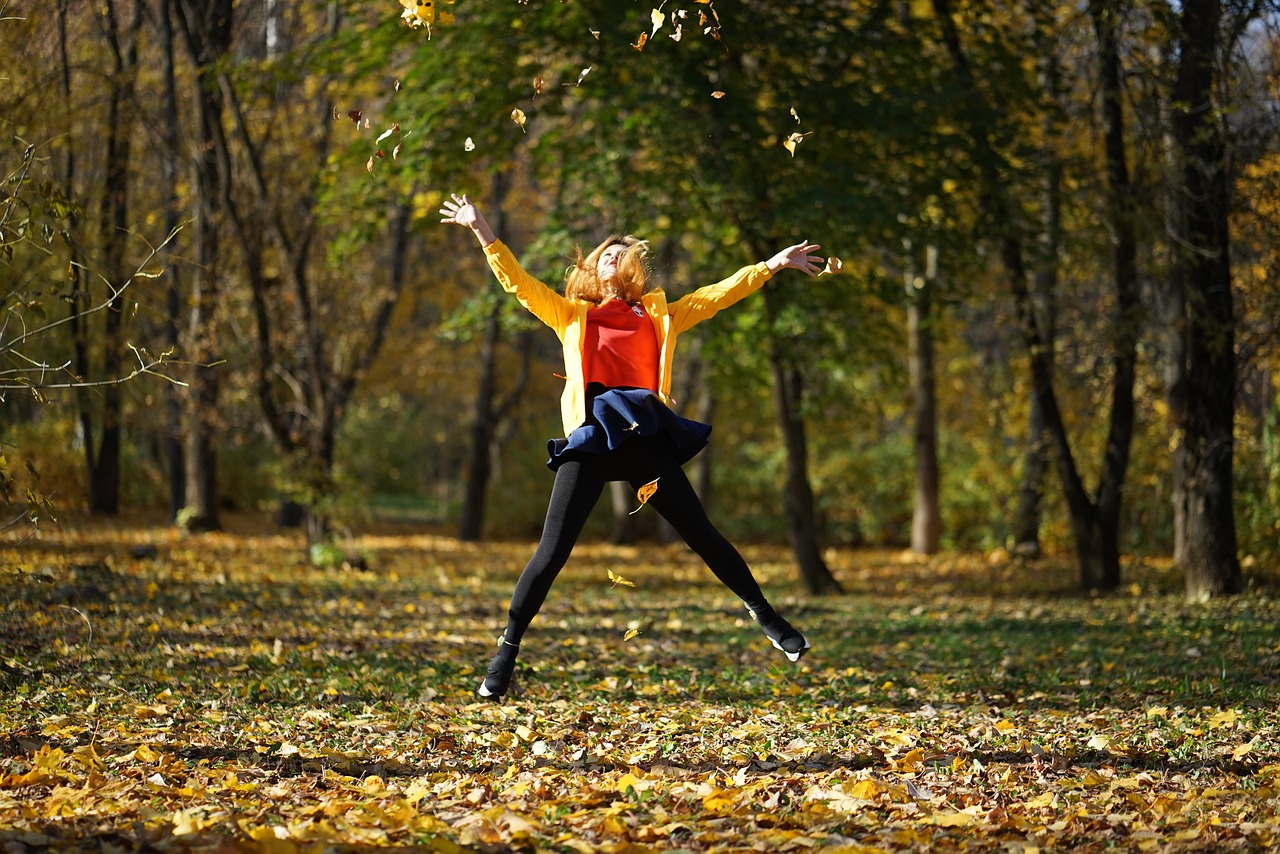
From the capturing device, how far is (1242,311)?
10391 millimetres

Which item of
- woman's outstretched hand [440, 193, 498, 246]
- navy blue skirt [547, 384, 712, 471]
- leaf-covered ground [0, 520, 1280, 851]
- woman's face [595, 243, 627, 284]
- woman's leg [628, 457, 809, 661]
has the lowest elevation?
leaf-covered ground [0, 520, 1280, 851]

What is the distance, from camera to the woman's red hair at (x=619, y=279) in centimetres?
514

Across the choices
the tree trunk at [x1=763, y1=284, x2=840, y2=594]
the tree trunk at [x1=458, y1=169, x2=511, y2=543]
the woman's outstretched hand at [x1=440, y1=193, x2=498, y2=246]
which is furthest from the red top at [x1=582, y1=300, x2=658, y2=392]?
the tree trunk at [x1=458, y1=169, x2=511, y2=543]

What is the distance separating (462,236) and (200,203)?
918cm

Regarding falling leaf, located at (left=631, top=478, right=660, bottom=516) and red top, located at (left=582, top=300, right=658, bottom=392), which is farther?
red top, located at (left=582, top=300, right=658, bottom=392)

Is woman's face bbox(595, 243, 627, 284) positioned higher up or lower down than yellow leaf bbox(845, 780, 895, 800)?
higher up

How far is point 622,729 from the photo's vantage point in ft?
16.8

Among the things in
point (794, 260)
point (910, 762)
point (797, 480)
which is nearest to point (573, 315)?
point (794, 260)

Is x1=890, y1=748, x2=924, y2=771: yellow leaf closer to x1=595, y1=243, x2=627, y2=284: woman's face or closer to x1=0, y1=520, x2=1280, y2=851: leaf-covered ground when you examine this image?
x1=0, y1=520, x2=1280, y2=851: leaf-covered ground

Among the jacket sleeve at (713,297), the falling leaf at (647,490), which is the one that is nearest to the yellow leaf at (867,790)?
the falling leaf at (647,490)

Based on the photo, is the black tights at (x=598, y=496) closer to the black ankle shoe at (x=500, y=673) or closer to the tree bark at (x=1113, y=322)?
the black ankle shoe at (x=500, y=673)

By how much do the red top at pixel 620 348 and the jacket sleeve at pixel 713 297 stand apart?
0.18m

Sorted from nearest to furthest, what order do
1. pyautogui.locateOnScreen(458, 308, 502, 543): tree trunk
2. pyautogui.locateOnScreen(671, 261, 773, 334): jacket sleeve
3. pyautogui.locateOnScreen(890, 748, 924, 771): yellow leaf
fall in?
pyautogui.locateOnScreen(890, 748, 924, 771): yellow leaf < pyautogui.locateOnScreen(671, 261, 773, 334): jacket sleeve < pyautogui.locateOnScreen(458, 308, 502, 543): tree trunk

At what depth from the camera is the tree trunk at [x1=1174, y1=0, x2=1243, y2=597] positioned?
32.2ft
